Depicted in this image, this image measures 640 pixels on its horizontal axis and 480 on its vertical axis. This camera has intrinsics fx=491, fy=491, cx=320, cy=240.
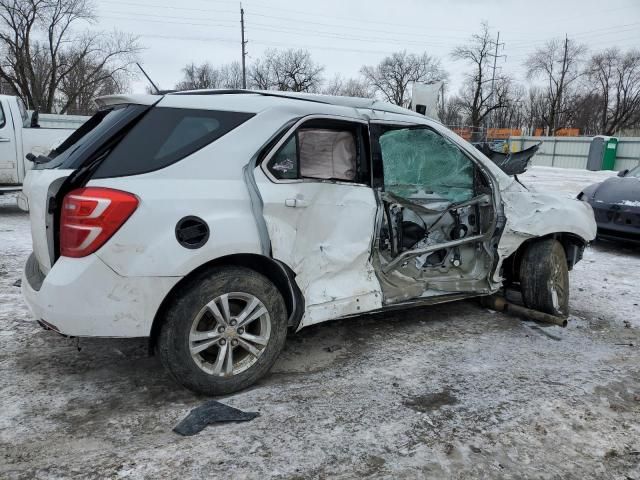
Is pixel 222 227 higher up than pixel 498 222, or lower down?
higher up

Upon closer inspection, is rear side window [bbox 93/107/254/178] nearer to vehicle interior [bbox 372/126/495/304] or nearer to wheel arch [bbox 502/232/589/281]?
vehicle interior [bbox 372/126/495/304]

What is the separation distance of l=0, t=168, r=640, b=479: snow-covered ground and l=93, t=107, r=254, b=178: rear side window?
135cm

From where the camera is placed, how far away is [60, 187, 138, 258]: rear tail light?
2.52 metres

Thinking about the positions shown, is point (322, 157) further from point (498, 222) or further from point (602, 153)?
point (602, 153)

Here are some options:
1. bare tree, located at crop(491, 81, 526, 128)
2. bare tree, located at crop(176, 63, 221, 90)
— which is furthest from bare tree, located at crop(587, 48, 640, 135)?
bare tree, located at crop(176, 63, 221, 90)

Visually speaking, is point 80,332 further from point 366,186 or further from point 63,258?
point 366,186

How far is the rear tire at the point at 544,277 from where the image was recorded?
429cm

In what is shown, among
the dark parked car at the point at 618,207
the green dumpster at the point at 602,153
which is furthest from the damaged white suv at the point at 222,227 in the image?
the green dumpster at the point at 602,153

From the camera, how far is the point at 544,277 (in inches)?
169

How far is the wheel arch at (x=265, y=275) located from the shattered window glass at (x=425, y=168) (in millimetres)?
1461

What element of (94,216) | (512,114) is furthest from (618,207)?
(512,114)

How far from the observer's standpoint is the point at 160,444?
8.03ft

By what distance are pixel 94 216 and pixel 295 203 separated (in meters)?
1.15

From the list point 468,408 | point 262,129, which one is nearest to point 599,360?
point 468,408
